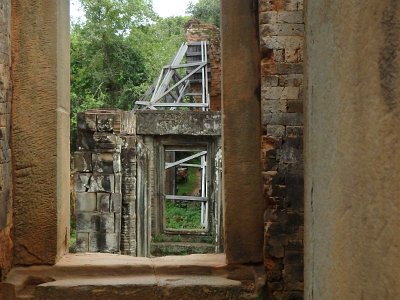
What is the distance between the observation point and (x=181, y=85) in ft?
56.1

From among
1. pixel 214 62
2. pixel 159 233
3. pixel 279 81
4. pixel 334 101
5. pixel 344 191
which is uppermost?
pixel 214 62

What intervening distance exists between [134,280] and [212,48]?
45.2 feet

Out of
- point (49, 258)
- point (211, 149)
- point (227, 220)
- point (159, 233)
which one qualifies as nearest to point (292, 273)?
point (227, 220)

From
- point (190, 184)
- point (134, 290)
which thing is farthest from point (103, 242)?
point (190, 184)

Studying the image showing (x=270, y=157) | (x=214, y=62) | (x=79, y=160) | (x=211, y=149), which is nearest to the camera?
(x=270, y=157)

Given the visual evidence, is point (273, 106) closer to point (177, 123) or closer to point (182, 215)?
point (177, 123)

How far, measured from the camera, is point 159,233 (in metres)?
13.4

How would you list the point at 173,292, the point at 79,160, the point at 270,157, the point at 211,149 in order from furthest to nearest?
1. the point at 211,149
2. the point at 79,160
3. the point at 270,157
4. the point at 173,292

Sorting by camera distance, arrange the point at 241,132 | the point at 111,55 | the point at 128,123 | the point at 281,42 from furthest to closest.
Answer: the point at 111,55, the point at 128,123, the point at 241,132, the point at 281,42

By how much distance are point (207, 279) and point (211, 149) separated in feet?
26.9

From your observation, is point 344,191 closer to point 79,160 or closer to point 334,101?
point 334,101

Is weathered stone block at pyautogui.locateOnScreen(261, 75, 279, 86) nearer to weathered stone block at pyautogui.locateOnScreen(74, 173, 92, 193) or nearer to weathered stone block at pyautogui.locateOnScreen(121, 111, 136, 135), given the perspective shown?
weathered stone block at pyautogui.locateOnScreen(74, 173, 92, 193)

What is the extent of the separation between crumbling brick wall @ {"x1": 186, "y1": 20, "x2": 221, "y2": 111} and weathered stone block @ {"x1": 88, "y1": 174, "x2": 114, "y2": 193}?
756cm

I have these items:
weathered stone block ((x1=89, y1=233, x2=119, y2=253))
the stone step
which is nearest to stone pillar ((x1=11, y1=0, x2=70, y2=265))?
the stone step
